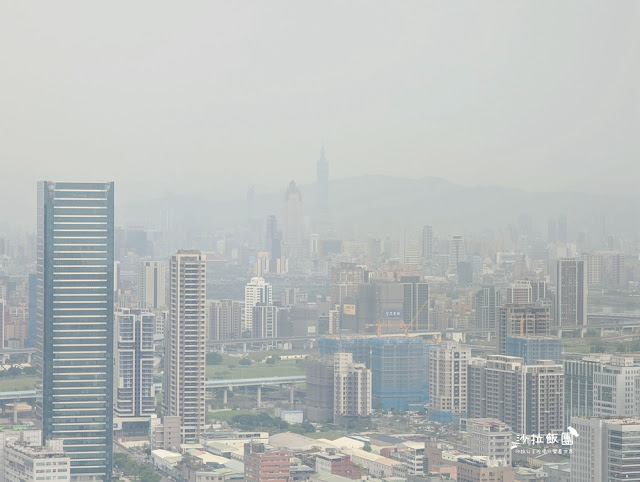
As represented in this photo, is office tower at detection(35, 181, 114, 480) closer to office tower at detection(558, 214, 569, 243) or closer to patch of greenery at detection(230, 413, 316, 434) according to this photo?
patch of greenery at detection(230, 413, 316, 434)

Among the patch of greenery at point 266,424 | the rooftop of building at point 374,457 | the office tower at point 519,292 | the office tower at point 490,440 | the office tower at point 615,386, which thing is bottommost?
the patch of greenery at point 266,424

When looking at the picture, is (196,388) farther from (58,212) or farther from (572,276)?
(572,276)

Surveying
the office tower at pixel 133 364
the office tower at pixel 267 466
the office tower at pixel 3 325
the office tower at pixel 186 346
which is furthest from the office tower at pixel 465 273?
the office tower at pixel 267 466

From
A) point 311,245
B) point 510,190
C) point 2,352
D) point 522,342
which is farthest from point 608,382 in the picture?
point 311,245

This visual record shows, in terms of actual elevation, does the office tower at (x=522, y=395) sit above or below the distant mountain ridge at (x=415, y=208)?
below

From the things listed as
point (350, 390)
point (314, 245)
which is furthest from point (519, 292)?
point (314, 245)

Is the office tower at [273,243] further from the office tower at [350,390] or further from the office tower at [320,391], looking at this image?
the office tower at [350,390]
